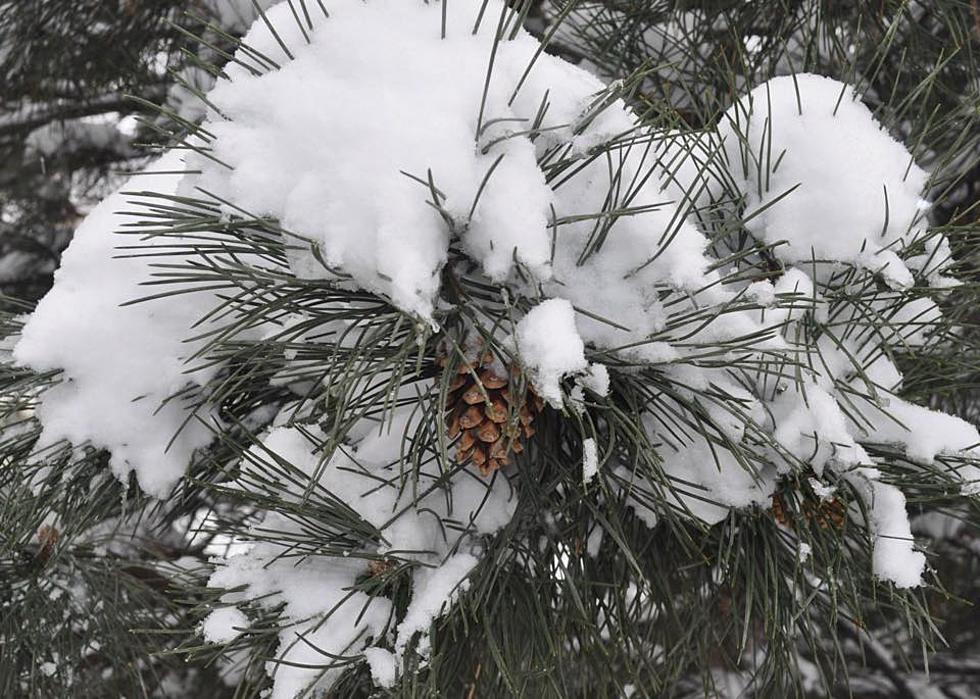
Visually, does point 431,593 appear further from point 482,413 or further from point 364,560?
point 482,413

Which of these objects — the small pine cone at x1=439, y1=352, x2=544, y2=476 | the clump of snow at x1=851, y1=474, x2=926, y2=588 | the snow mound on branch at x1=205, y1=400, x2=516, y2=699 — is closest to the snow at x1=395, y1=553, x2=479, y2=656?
the snow mound on branch at x1=205, y1=400, x2=516, y2=699

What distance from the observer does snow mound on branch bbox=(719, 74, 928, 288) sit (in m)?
0.76

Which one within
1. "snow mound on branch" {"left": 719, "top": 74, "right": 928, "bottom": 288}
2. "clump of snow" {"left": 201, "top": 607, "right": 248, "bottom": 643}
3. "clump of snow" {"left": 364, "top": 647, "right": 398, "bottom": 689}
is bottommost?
"clump of snow" {"left": 364, "top": 647, "right": 398, "bottom": 689}

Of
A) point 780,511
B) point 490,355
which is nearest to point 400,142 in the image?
point 490,355

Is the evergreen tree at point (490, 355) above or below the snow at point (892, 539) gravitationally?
above

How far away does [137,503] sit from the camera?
88cm

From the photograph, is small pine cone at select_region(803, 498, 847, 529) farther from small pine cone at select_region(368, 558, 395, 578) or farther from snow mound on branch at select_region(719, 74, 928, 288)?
small pine cone at select_region(368, 558, 395, 578)

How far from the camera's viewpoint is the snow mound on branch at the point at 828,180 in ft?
2.48

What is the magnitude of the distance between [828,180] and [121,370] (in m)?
0.65

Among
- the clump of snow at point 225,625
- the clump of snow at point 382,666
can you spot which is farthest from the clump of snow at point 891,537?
the clump of snow at point 225,625

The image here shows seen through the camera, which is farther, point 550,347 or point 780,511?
point 780,511

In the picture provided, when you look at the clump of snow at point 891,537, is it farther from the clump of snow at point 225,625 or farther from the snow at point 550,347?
the clump of snow at point 225,625

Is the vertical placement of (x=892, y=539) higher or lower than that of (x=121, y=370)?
lower

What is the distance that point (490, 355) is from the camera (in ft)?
2.09
